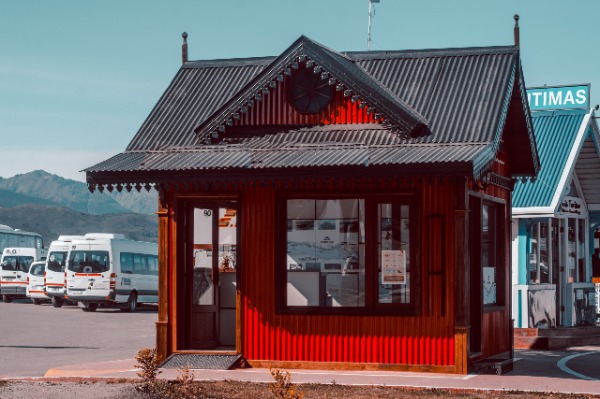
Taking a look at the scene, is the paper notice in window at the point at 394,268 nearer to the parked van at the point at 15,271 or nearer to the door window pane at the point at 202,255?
the door window pane at the point at 202,255

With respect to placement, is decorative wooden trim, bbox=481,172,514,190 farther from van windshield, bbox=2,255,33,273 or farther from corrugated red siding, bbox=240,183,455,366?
van windshield, bbox=2,255,33,273

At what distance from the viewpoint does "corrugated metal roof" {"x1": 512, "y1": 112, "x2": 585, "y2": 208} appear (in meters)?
23.8

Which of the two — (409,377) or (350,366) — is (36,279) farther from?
(409,377)

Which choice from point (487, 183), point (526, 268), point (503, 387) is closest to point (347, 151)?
point (487, 183)

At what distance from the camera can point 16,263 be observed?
46.3 metres

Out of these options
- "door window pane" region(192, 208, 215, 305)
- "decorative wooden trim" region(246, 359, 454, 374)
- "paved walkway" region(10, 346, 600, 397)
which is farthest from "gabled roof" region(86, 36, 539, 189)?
"decorative wooden trim" region(246, 359, 454, 374)

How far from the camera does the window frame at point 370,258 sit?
1617 centimetres

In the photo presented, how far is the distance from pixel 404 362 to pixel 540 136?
415 inches

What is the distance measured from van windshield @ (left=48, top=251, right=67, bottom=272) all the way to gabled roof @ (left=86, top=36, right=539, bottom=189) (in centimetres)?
2249

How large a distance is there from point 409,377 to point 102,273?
24.5 metres

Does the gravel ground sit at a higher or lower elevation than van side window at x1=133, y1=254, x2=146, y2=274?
lower


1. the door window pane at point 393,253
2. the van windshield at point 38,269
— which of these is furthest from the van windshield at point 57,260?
the door window pane at point 393,253

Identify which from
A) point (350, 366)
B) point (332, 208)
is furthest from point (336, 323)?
point (332, 208)

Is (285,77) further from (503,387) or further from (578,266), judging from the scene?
(578,266)
